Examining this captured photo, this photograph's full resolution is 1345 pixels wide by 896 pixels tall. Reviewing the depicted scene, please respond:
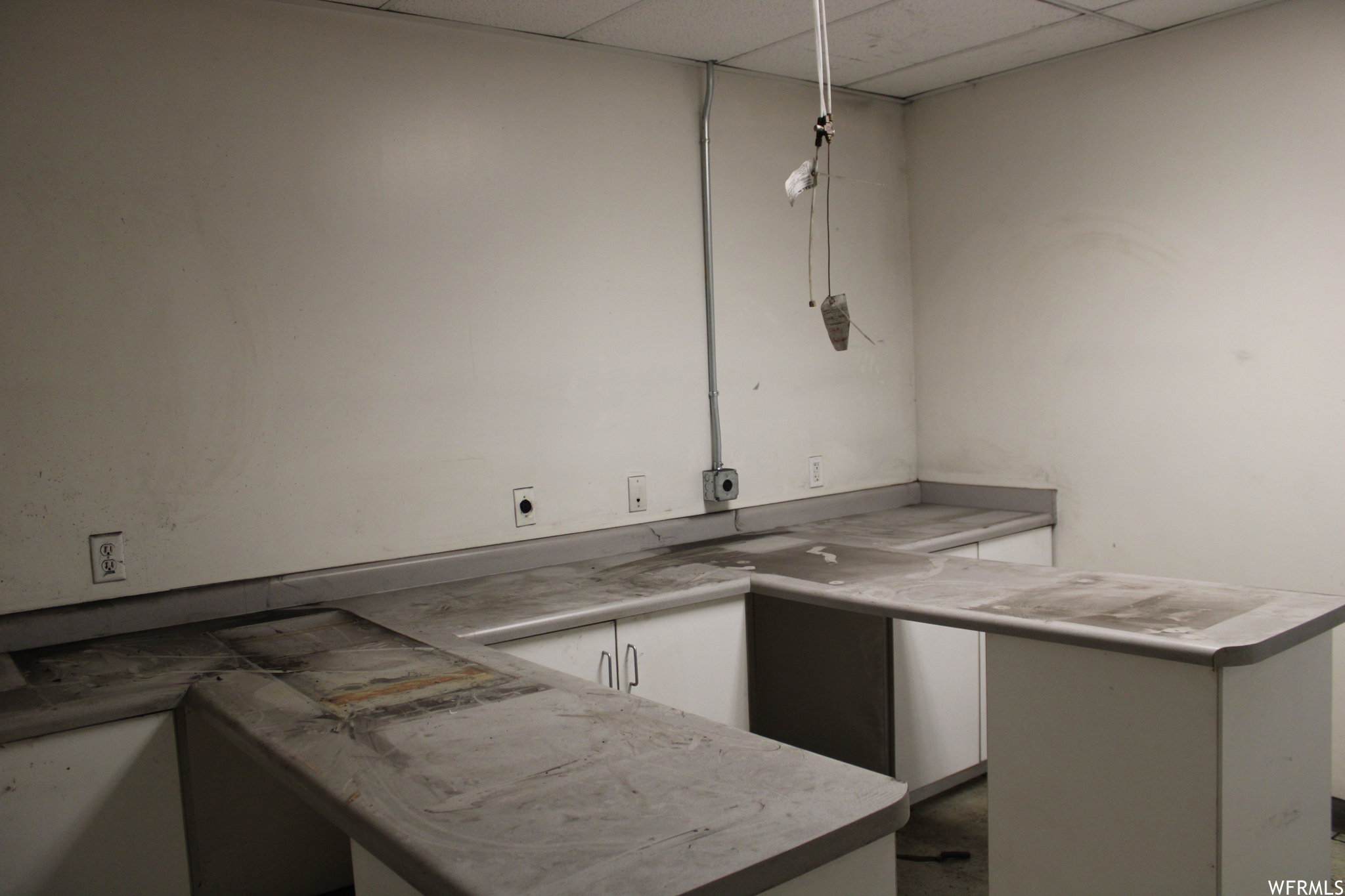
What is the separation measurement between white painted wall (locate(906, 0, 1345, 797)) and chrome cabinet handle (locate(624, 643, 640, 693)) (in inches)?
67.7

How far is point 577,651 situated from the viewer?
215 cm

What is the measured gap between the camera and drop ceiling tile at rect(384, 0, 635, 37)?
2365mm

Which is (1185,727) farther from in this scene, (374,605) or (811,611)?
(374,605)

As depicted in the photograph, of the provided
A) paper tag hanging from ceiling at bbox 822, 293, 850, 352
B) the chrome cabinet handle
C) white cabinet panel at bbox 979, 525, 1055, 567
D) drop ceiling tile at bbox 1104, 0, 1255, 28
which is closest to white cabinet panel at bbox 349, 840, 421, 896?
the chrome cabinet handle

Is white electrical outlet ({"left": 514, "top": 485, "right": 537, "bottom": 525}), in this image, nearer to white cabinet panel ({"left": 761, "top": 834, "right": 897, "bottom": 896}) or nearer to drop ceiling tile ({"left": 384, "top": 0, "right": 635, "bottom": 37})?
drop ceiling tile ({"left": 384, "top": 0, "right": 635, "bottom": 37})

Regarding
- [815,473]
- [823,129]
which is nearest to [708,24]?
[823,129]

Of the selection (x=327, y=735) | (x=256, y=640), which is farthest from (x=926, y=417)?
(x=327, y=735)

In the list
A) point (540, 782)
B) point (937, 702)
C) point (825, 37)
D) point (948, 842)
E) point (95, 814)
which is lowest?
point (948, 842)

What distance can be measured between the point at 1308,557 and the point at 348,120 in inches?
109

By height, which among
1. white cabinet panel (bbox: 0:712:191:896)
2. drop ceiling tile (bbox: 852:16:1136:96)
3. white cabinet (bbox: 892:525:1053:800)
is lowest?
white cabinet (bbox: 892:525:1053:800)

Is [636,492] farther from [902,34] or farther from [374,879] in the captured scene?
[374,879]

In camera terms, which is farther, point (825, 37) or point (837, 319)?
point (825, 37)

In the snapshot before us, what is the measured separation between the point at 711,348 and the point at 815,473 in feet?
2.04

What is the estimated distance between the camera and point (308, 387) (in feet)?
7.54
